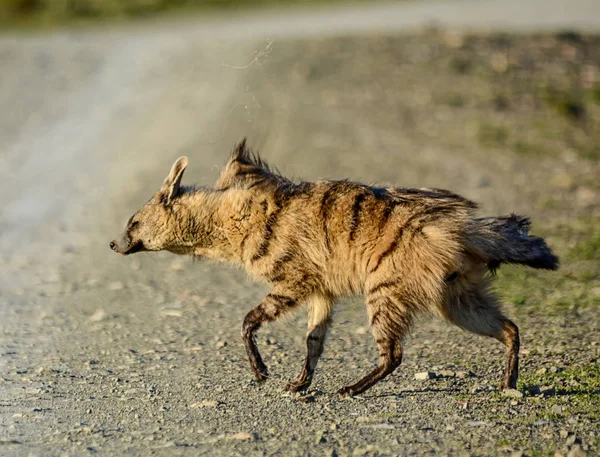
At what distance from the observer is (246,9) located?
26.1 metres

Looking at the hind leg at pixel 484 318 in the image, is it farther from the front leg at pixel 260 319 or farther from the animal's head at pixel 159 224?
the animal's head at pixel 159 224

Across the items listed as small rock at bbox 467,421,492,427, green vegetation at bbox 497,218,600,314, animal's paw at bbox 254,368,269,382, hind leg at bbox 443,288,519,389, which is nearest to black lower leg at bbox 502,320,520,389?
hind leg at bbox 443,288,519,389

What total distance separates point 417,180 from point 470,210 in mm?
5741

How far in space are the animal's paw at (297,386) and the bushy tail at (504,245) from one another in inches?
47.6

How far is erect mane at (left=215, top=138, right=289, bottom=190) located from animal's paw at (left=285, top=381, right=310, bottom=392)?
1299mm

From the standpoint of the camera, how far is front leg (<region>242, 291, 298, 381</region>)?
6090 millimetres

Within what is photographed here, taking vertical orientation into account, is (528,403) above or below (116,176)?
below

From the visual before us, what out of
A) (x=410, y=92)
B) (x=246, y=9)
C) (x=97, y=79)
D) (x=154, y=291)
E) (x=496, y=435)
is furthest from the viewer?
(x=246, y=9)

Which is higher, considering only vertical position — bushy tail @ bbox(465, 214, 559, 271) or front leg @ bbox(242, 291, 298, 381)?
bushy tail @ bbox(465, 214, 559, 271)

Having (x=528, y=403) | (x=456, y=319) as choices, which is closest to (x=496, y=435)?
(x=528, y=403)

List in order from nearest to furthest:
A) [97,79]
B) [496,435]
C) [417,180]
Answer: [496,435]
[417,180]
[97,79]

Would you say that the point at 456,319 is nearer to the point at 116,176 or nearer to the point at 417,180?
the point at 417,180

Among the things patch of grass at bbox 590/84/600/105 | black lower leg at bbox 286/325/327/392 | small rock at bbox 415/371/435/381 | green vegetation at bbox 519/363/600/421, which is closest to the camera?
green vegetation at bbox 519/363/600/421

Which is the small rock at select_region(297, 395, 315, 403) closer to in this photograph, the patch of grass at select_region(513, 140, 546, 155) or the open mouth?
the open mouth
